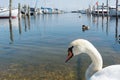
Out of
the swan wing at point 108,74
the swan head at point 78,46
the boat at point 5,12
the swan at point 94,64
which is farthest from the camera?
the boat at point 5,12

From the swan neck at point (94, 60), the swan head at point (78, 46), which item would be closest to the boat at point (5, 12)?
the swan head at point (78, 46)

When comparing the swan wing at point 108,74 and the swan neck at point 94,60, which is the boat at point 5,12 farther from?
the swan wing at point 108,74

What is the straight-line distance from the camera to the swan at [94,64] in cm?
573

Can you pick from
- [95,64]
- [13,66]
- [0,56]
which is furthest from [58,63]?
[95,64]

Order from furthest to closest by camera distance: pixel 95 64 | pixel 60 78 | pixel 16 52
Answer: pixel 16 52 → pixel 60 78 → pixel 95 64

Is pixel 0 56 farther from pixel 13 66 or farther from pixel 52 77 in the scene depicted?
pixel 52 77

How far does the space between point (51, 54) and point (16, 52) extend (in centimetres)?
275

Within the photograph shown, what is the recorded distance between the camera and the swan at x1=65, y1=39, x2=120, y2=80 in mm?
5726

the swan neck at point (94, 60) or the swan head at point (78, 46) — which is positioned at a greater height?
the swan head at point (78, 46)

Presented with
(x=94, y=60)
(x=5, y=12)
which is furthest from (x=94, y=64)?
(x=5, y=12)

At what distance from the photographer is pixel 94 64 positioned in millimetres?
6293

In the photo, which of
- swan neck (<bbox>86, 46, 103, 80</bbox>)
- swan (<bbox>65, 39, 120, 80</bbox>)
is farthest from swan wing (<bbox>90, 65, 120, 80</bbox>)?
swan neck (<bbox>86, 46, 103, 80</bbox>)

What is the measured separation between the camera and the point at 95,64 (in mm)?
6281

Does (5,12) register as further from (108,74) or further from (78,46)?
(108,74)
